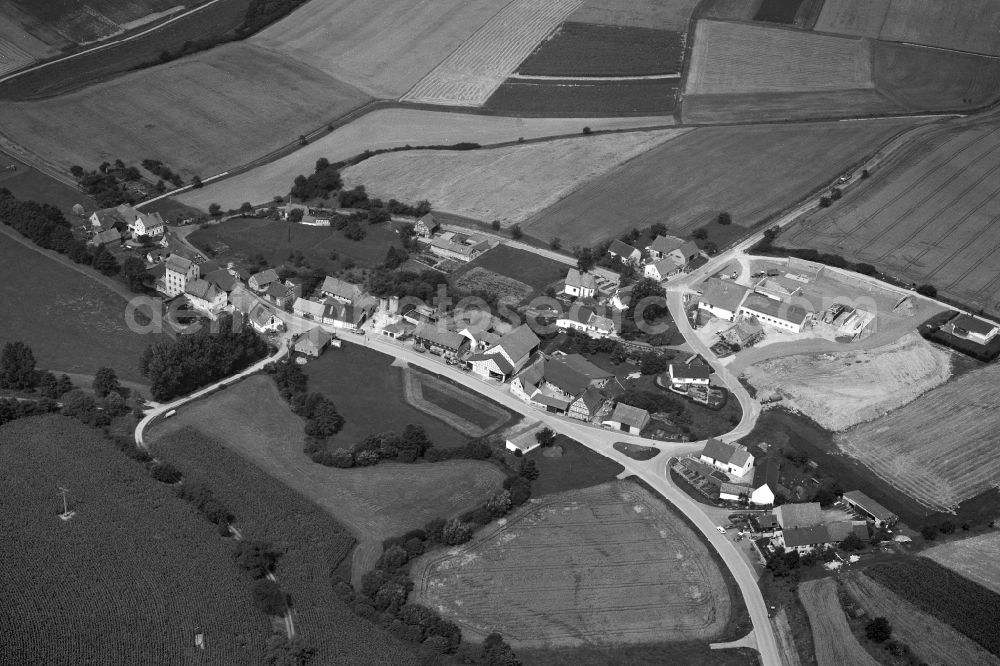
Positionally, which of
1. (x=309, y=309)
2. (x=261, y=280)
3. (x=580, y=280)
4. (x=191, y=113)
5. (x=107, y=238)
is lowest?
(x=107, y=238)

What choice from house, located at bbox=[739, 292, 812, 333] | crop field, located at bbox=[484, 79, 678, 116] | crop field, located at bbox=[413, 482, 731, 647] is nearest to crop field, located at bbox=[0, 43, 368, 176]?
crop field, located at bbox=[484, 79, 678, 116]

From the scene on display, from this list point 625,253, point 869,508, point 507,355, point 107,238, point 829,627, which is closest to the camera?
point 829,627

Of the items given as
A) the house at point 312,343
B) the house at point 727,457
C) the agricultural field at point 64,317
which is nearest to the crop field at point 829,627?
the house at point 727,457

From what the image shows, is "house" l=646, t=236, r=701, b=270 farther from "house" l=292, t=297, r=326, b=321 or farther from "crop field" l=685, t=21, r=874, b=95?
"crop field" l=685, t=21, r=874, b=95

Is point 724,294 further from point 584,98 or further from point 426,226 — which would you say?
point 584,98

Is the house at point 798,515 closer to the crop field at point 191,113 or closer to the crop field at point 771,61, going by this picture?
the crop field at point 191,113

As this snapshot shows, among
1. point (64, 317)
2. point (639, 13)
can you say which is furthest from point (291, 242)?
point (639, 13)
